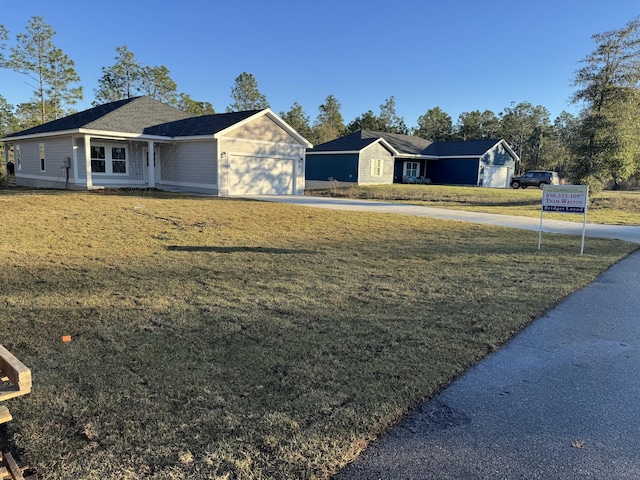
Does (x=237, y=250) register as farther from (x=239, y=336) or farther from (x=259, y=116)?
(x=259, y=116)

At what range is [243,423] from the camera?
2.79 meters

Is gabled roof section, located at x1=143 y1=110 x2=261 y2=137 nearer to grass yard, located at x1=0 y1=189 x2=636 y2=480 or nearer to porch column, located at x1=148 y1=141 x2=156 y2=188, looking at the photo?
porch column, located at x1=148 y1=141 x2=156 y2=188

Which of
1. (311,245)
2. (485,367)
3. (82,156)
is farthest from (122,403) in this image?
(82,156)

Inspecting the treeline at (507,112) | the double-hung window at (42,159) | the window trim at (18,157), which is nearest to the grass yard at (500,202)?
the treeline at (507,112)

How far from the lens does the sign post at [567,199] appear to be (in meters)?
8.84

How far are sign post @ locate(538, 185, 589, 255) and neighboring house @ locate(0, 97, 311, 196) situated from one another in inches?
555

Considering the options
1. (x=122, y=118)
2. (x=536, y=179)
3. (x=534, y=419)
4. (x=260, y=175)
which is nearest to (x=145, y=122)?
(x=122, y=118)

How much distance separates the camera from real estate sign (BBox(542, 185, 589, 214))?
884 centimetres

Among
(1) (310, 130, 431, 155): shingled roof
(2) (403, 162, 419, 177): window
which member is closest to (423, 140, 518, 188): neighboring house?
(2) (403, 162, 419, 177): window

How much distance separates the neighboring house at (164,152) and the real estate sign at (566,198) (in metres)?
14.1

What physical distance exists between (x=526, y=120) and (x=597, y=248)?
70.3m

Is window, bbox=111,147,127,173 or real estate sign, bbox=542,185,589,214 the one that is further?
window, bbox=111,147,127,173

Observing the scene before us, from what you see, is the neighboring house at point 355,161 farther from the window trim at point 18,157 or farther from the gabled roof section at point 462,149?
the window trim at point 18,157

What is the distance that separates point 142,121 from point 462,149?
27.5 meters
